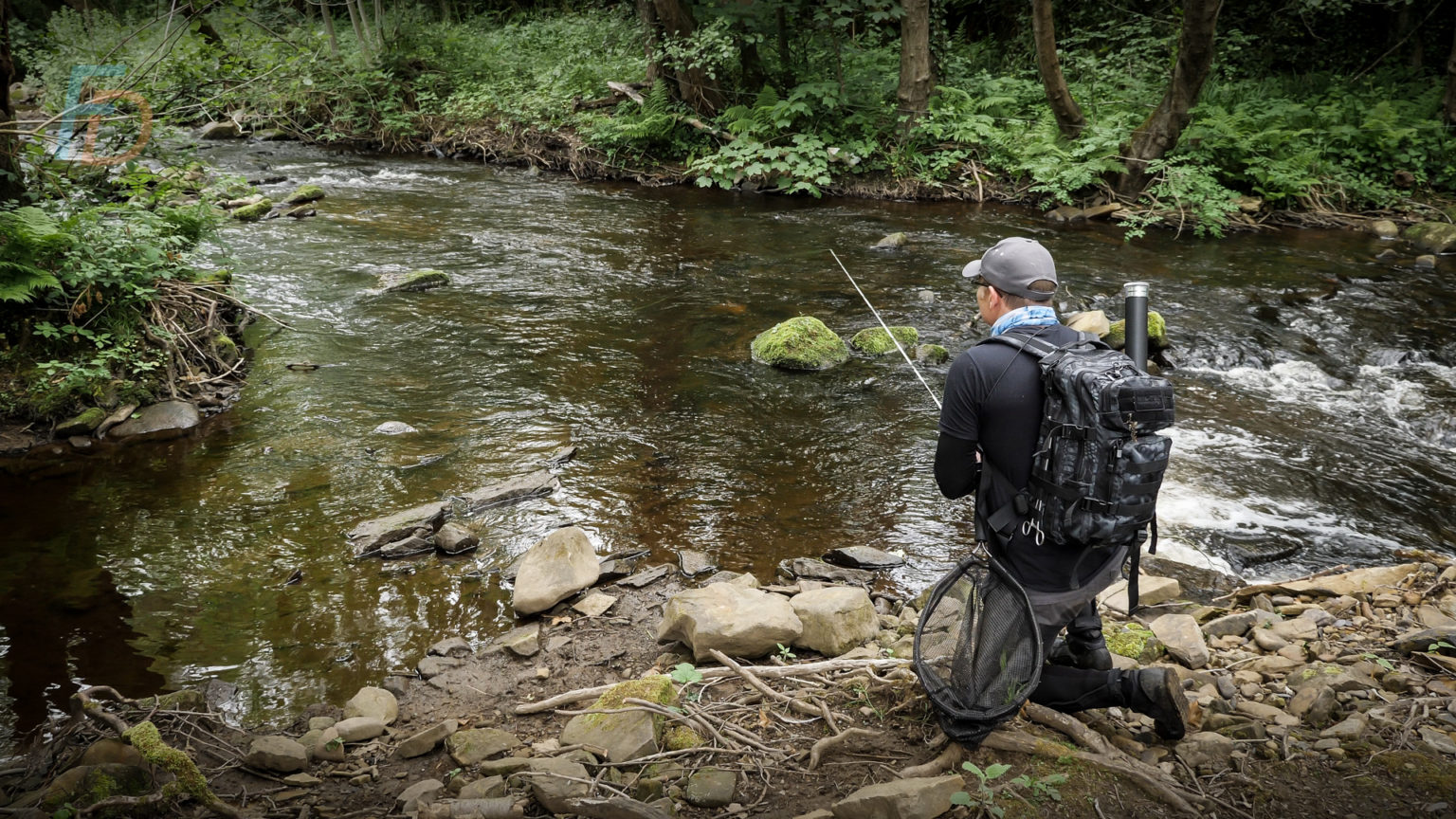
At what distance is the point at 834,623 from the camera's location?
4.15m

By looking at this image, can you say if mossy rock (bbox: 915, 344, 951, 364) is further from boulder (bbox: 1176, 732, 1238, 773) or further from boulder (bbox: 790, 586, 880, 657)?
boulder (bbox: 1176, 732, 1238, 773)

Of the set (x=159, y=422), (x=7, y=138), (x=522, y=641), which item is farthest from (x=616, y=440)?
(x=7, y=138)

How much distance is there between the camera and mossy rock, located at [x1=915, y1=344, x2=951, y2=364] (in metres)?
8.64

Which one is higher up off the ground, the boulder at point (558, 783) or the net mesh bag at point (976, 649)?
the net mesh bag at point (976, 649)

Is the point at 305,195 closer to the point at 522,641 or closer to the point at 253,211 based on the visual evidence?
the point at 253,211

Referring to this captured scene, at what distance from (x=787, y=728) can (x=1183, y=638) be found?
77.6 inches

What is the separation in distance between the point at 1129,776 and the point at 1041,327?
155cm

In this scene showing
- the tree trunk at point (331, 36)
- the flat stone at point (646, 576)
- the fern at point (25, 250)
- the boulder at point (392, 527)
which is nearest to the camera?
the flat stone at point (646, 576)

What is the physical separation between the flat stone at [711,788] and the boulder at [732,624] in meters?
0.85

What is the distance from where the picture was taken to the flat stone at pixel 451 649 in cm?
452

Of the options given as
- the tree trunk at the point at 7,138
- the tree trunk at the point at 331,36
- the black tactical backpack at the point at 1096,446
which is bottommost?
the black tactical backpack at the point at 1096,446

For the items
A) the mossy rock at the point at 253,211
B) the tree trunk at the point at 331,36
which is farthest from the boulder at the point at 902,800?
the tree trunk at the point at 331,36

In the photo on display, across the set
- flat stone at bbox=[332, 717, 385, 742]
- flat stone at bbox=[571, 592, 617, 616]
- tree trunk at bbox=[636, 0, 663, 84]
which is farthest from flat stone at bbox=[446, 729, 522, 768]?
tree trunk at bbox=[636, 0, 663, 84]

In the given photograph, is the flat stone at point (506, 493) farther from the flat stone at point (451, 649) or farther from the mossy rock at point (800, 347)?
the mossy rock at point (800, 347)
